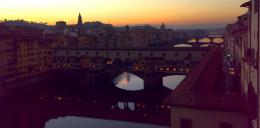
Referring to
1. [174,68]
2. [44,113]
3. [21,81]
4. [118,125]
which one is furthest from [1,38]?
[118,125]

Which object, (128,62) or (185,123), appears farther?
(128,62)

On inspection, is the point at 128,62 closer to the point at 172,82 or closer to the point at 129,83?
the point at 129,83

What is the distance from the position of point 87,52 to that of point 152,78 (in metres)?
12.9

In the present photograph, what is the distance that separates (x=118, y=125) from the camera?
23.7 metres

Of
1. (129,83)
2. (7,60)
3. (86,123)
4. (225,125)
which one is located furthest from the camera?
(129,83)

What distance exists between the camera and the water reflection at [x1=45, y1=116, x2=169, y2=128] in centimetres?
2353

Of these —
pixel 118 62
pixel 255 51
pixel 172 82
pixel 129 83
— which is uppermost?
pixel 255 51

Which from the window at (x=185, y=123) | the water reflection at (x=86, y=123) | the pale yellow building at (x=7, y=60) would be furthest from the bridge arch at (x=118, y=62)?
the window at (x=185, y=123)

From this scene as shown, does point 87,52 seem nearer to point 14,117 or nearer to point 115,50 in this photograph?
point 115,50

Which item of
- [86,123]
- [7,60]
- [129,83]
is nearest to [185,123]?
[86,123]

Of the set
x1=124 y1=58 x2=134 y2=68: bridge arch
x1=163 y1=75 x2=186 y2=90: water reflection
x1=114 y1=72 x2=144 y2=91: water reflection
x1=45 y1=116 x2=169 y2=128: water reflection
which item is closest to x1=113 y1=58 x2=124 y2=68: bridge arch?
x1=124 y1=58 x2=134 y2=68: bridge arch

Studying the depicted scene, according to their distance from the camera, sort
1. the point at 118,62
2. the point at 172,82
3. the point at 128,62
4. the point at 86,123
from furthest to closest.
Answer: the point at 118,62 < the point at 128,62 < the point at 172,82 < the point at 86,123

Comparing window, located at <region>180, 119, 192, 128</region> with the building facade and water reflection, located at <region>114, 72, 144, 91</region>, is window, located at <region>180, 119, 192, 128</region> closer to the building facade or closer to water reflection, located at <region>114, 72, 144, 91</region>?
the building facade

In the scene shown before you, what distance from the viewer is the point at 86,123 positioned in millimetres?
24656
